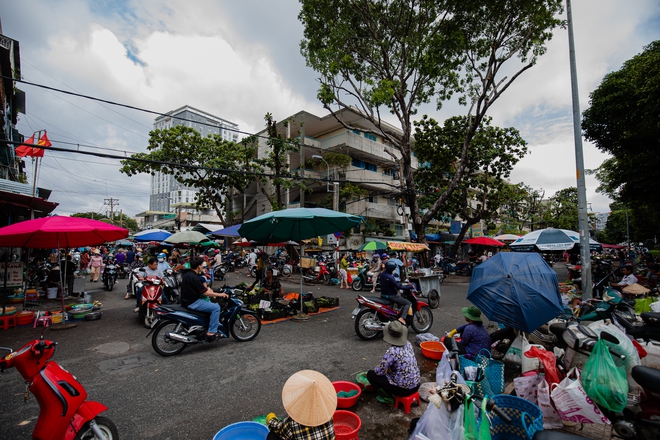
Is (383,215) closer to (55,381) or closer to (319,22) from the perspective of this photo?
(319,22)

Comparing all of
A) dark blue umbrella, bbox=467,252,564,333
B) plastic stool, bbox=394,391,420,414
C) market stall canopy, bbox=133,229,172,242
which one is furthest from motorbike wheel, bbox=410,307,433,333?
market stall canopy, bbox=133,229,172,242

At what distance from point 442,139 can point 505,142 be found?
3.92 m

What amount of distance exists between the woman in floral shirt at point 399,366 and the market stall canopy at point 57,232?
6620 millimetres

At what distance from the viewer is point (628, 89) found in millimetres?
11109

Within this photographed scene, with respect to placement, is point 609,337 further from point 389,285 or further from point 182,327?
point 182,327

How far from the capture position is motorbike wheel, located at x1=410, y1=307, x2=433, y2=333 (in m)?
7.01

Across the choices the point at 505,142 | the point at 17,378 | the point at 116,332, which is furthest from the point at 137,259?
the point at 505,142

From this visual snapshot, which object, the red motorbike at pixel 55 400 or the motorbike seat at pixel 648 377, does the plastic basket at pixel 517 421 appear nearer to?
the motorbike seat at pixel 648 377

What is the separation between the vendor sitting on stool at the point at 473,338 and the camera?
4.40m

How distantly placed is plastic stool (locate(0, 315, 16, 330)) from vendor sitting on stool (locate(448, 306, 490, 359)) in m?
10.0

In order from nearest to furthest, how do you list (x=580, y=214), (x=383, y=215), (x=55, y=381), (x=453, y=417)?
1. (x=453, y=417)
2. (x=55, y=381)
3. (x=580, y=214)
4. (x=383, y=215)

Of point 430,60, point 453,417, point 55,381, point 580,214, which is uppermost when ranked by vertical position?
point 430,60

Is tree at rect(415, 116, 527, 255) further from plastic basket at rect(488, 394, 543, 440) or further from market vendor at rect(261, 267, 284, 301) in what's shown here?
plastic basket at rect(488, 394, 543, 440)

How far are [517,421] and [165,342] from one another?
5.62m
